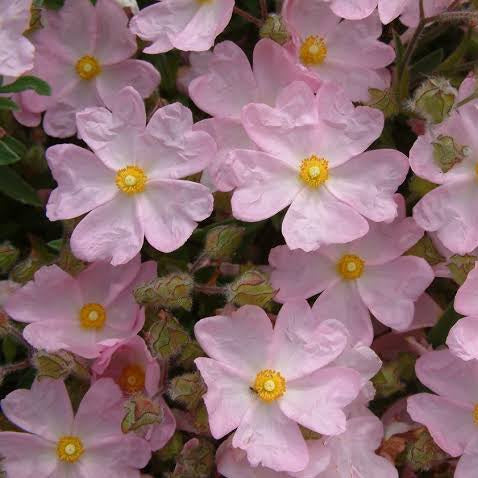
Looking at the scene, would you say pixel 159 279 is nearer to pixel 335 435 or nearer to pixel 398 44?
pixel 335 435

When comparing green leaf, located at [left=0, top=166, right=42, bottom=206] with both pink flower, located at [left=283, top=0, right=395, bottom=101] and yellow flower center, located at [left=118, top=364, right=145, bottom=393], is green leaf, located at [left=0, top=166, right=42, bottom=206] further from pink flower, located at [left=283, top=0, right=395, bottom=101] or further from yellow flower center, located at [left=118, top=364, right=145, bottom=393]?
pink flower, located at [left=283, top=0, right=395, bottom=101]

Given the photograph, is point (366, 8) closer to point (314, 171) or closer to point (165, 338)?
point (314, 171)

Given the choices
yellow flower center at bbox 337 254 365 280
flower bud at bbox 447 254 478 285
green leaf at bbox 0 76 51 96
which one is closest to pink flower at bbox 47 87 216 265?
green leaf at bbox 0 76 51 96

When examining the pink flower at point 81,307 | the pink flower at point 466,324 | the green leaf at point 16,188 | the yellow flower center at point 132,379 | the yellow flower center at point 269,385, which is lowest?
the yellow flower center at point 132,379

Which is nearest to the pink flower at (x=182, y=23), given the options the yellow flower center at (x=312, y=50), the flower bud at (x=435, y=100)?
the yellow flower center at (x=312, y=50)

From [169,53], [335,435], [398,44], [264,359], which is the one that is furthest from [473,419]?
[169,53]

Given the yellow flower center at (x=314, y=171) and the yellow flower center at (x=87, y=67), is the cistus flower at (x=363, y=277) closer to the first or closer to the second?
the yellow flower center at (x=314, y=171)
